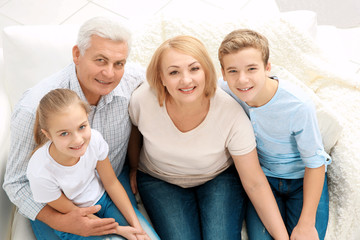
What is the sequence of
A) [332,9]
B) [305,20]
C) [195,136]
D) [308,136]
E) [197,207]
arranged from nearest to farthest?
[308,136], [195,136], [197,207], [305,20], [332,9]

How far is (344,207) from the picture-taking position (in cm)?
165

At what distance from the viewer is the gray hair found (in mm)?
1447

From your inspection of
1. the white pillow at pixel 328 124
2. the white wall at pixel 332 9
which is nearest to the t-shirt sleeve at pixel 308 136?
the white pillow at pixel 328 124

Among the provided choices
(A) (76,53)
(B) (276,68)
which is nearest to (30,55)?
(A) (76,53)

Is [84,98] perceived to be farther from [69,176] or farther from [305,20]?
[305,20]

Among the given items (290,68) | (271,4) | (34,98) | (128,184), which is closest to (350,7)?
(271,4)

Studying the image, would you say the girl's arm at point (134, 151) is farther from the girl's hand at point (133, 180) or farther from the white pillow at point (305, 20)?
the white pillow at point (305, 20)

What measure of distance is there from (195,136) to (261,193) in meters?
0.36

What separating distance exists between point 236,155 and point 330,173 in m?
0.44

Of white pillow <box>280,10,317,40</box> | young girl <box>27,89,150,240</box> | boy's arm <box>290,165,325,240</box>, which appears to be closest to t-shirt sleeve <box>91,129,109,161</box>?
young girl <box>27,89,150,240</box>

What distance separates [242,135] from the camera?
63.2 inches

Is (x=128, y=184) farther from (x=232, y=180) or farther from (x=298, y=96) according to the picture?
(x=298, y=96)

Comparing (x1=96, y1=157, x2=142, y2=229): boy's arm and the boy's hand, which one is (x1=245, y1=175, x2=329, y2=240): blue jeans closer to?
the boy's hand

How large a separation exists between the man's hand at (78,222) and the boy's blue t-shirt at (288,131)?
0.71 m
